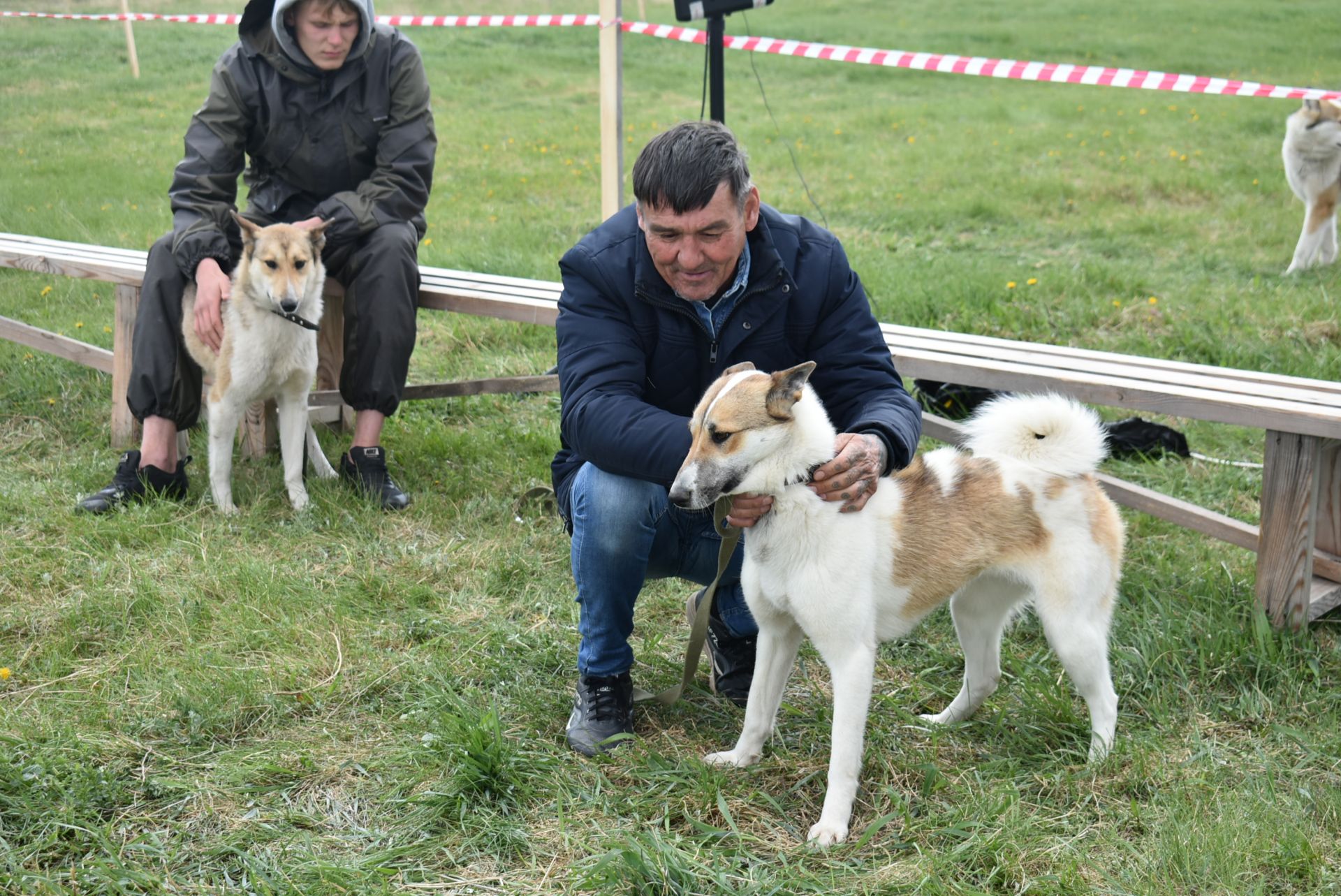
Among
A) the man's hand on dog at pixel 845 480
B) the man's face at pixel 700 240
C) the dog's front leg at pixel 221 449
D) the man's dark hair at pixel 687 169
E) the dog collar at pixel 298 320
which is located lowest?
the dog's front leg at pixel 221 449

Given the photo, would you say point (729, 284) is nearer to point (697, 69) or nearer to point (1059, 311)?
point (1059, 311)

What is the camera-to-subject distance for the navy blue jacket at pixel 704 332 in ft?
9.07

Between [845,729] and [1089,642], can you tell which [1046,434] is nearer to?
[1089,642]

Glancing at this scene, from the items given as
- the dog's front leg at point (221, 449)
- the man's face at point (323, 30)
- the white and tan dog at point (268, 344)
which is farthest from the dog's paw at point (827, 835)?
the man's face at point (323, 30)

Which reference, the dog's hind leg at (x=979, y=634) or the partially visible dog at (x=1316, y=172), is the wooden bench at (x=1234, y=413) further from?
the partially visible dog at (x=1316, y=172)

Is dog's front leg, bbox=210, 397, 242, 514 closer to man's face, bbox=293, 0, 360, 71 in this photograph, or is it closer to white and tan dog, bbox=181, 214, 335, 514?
white and tan dog, bbox=181, 214, 335, 514

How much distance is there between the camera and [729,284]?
109 inches

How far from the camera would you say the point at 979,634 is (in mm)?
2920

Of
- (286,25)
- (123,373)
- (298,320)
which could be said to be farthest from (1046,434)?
(123,373)

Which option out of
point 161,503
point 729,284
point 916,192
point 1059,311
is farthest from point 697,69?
point 729,284

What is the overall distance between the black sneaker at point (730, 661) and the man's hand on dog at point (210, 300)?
2.41 m

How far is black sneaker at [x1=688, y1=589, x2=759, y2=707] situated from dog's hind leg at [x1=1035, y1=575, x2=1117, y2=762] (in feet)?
2.71

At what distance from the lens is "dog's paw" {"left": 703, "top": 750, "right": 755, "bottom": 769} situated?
277 cm

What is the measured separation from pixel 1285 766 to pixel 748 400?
5.07ft
